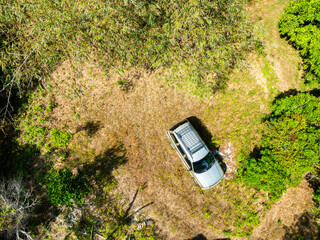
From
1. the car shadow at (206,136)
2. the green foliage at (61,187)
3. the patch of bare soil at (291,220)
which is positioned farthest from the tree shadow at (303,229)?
the green foliage at (61,187)

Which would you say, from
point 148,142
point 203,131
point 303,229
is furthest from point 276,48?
point 303,229

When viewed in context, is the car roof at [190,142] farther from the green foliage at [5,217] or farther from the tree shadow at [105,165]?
the green foliage at [5,217]

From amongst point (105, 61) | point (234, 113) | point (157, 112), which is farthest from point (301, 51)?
point (105, 61)

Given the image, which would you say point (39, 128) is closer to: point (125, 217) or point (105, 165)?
point (105, 165)

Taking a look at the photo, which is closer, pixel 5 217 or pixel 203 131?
pixel 5 217

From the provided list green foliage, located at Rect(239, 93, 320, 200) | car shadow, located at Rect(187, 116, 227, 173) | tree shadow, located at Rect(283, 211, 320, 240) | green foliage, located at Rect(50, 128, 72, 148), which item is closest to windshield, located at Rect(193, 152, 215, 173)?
car shadow, located at Rect(187, 116, 227, 173)

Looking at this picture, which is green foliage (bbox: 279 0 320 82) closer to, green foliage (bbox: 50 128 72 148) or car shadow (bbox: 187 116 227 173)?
car shadow (bbox: 187 116 227 173)
